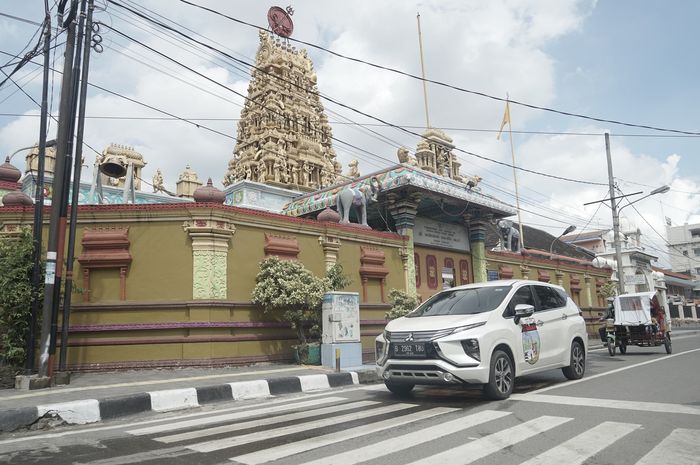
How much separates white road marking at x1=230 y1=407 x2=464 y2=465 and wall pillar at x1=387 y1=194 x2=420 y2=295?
1077 centimetres

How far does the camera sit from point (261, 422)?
6.16m

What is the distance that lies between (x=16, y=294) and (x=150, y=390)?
3.62 m

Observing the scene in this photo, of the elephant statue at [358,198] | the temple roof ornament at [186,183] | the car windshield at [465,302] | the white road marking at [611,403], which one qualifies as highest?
the temple roof ornament at [186,183]

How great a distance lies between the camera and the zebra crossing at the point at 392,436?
14.3 ft

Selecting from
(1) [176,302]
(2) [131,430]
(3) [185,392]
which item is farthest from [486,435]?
(1) [176,302]

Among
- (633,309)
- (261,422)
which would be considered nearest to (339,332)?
(261,422)

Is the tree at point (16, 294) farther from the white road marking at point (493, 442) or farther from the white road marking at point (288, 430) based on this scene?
the white road marking at point (493, 442)

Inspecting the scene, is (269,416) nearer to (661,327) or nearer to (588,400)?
(588,400)

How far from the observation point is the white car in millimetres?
6793

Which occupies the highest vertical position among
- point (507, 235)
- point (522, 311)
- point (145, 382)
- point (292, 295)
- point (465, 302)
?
point (507, 235)

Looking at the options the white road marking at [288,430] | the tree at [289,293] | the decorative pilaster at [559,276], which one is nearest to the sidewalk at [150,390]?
the tree at [289,293]

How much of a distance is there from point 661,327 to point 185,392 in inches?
603

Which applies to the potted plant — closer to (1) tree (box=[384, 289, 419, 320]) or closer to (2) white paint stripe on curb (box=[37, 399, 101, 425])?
(1) tree (box=[384, 289, 419, 320])

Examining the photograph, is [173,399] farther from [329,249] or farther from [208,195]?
[329,249]
